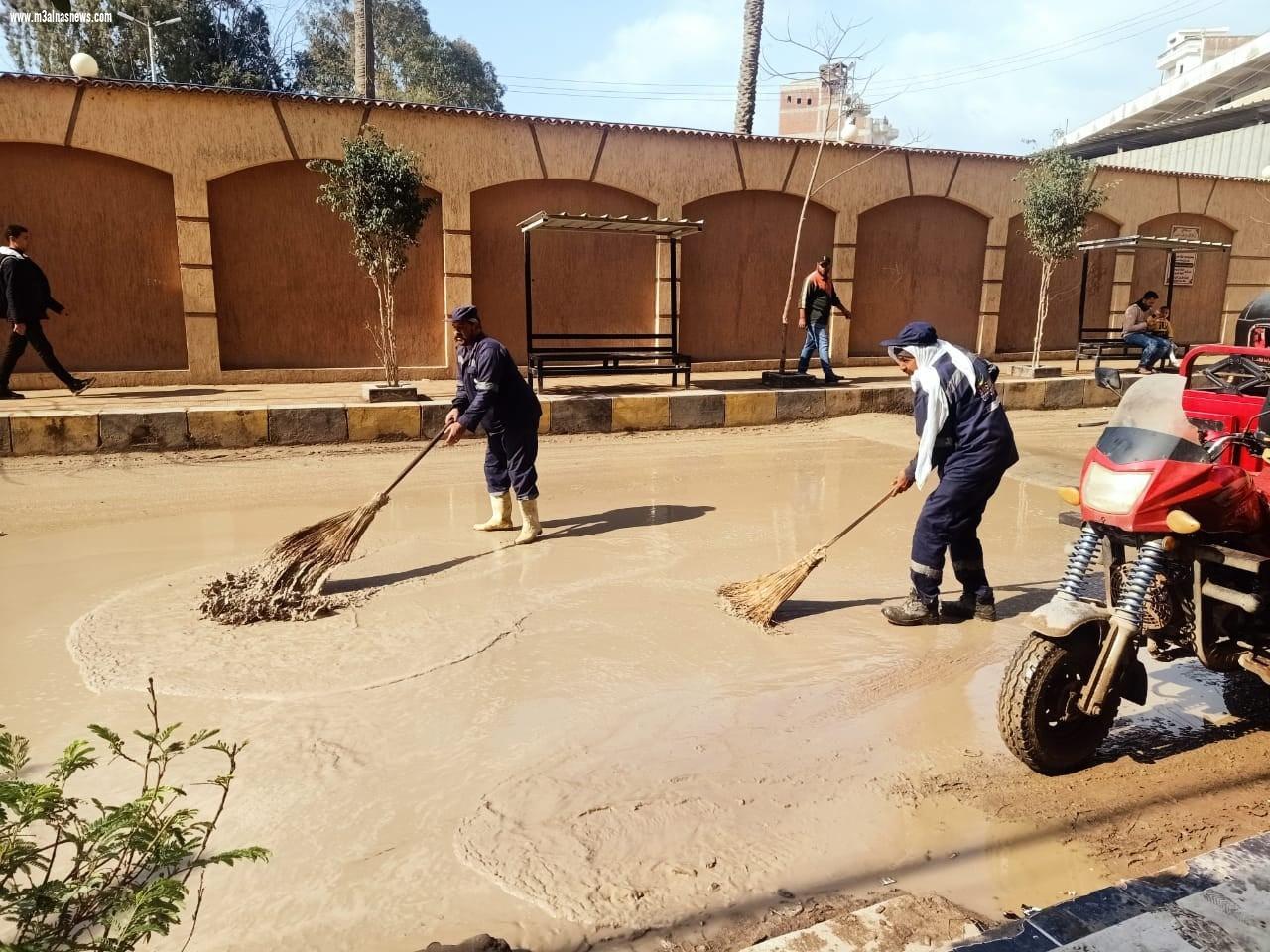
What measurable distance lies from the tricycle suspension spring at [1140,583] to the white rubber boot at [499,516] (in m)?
4.06

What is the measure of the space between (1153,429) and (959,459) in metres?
1.40

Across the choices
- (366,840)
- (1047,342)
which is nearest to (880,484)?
(366,840)

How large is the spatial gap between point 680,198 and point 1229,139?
51.7 ft

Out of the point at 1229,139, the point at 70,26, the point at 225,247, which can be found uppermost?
the point at 70,26

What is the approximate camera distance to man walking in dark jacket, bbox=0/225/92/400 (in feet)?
28.0

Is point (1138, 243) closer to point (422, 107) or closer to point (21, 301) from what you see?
point (422, 107)

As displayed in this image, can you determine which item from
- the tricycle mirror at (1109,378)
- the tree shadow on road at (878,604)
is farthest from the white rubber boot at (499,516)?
the tricycle mirror at (1109,378)

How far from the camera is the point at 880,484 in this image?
25.0ft

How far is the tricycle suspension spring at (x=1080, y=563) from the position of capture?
3072 millimetres

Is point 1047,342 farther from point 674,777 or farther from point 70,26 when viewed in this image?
point 70,26

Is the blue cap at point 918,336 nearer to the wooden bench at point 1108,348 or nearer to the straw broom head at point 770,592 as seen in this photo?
the straw broom head at point 770,592

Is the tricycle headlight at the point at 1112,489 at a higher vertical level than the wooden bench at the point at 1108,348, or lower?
lower

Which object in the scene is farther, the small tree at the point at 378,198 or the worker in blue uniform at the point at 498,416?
the small tree at the point at 378,198

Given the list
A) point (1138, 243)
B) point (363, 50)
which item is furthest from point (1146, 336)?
point (363, 50)
